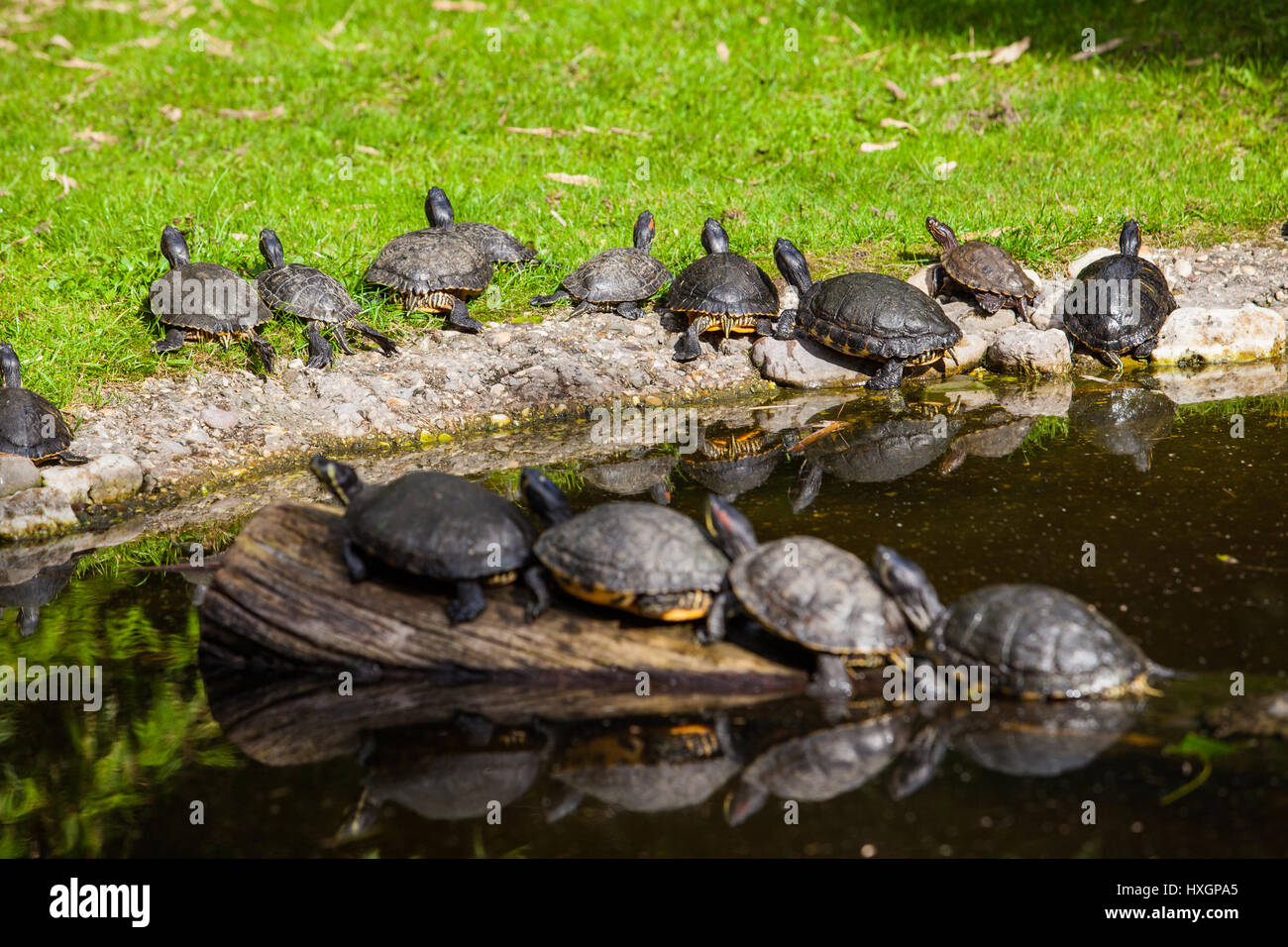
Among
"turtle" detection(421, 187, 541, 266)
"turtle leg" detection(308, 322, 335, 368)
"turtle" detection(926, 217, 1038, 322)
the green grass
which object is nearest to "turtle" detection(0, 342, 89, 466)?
the green grass

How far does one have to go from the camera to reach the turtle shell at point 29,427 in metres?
6.00

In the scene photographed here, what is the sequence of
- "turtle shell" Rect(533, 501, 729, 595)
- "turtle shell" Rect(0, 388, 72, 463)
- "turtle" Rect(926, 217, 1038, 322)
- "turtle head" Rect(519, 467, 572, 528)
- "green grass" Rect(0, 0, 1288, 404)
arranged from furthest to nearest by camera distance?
"green grass" Rect(0, 0, 1288, 404) → "turtle" Rect(926, 217, 1038, 322) → "turtle shell" Rect(0, 388, 72, 463) → "turtle head" Rect(519, 467, 572, 528) → "turtle shell" Rect(533, 501, 729, 595)

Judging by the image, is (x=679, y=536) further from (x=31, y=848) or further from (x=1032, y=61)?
(x=1032, y=61)

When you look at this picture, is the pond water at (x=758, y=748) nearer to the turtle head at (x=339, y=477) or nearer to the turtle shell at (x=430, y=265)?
the turtle head at (x=339, y=477)

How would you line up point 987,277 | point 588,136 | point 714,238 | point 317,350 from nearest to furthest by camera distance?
1. point 317,350
2. point 987,277
3. point 714,238
4. point 588,136

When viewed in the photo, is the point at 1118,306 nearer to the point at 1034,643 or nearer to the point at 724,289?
the point at 724,289

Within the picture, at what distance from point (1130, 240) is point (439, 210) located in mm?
5191

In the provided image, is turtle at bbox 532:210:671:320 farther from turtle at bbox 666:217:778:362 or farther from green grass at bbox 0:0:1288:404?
green grass at bbox 0:0:1288:404

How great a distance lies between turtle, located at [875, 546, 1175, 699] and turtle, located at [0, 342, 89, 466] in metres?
4.77

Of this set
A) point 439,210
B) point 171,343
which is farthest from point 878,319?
point 171,343

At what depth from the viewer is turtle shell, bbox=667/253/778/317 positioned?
7.52 metres

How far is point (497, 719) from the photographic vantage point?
4.10 metres

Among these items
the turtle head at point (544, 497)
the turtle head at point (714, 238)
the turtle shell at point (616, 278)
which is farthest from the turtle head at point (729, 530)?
the turtle head at point (714, 238)

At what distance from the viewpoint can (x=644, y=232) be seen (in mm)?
8383
